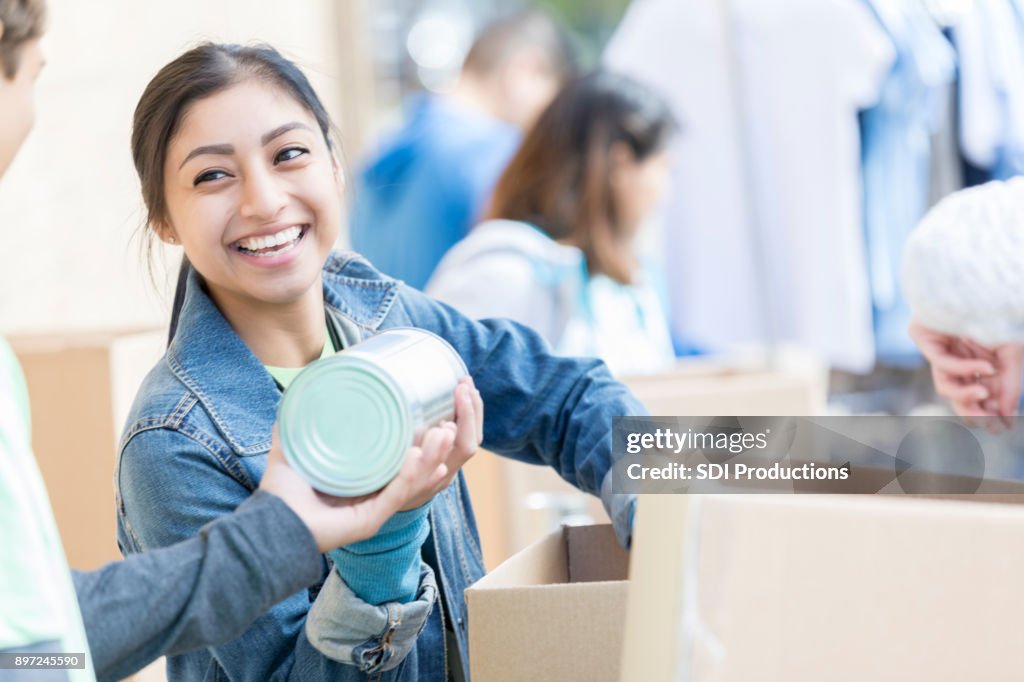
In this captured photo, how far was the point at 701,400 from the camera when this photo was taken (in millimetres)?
1710

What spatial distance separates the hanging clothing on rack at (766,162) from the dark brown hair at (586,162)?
43cm

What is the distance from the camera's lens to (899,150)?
2.71m

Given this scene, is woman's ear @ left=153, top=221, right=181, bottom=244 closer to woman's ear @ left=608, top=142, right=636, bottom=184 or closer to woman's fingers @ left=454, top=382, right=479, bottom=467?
woman's fingers @ left=454, top=382, right=479, bottom=467

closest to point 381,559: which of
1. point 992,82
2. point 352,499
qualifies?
point 352,499

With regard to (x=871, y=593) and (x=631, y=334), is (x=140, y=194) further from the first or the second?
(x=631, y=334)

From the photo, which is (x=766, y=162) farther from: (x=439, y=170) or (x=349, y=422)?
(x=349, y=422)

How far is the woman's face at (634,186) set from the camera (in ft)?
8.04

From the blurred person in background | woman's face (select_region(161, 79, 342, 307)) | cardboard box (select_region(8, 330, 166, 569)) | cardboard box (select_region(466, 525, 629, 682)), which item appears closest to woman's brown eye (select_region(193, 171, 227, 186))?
woman's face (select_region(161, 79, 342, 307))

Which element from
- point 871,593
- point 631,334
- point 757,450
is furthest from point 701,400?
point 871,593

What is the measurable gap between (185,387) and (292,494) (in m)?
0.24

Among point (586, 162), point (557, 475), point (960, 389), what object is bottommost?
point (557, 475)

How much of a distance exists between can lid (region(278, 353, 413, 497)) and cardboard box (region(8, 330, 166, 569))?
79 centimetres

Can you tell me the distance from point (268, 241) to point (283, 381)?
12 cm

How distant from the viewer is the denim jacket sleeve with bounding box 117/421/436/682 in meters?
0.80
